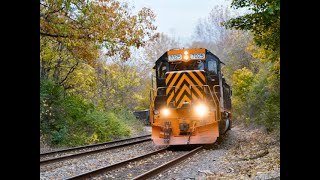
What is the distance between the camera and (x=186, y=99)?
11.9 m

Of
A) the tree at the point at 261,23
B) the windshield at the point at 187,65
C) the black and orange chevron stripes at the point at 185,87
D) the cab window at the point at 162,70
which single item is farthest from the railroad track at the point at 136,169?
the tree at the point at 261,23

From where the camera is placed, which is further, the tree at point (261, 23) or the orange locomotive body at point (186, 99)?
the orange locomotive body at point (186, 99)

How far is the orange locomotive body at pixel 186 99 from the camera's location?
11.4m

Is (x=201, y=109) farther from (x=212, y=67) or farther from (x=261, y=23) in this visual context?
(x=261, y=23)

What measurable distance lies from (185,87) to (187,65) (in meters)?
0.95

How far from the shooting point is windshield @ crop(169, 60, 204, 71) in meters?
12.4

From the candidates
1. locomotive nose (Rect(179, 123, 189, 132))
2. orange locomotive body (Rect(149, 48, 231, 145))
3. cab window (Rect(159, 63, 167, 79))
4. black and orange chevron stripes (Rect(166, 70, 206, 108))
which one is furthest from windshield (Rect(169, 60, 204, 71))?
locomotive nose (Rect(179, 123, 189, 132))

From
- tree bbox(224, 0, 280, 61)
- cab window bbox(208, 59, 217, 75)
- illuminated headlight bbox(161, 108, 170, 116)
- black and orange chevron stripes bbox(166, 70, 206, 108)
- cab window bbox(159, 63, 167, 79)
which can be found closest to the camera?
tree bbox(224, 0, 280, 61)

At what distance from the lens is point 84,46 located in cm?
1441

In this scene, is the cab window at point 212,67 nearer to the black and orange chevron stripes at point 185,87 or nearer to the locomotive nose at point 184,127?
the black and orange chevron stripes at point 185,87

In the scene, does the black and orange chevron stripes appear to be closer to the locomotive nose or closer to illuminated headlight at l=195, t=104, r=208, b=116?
illuminated headlight at l=195, t=104, r=208, b=116

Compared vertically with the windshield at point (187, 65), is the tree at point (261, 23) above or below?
above
